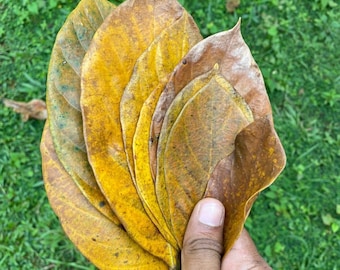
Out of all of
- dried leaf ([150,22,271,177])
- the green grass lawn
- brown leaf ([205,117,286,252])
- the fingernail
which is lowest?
the green grass lawn

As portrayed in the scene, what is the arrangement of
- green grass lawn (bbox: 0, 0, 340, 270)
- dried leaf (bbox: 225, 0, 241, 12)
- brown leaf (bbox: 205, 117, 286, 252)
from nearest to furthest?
1. brown leaf (bbox: 205, 117, 286, 252)
2. green grass lawn (bbox: 0, 0, 340, 270)
3. dried leaf (bbox: 225, 0, 241, 12)

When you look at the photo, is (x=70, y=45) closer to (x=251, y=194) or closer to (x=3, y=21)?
(x=251, y=194)

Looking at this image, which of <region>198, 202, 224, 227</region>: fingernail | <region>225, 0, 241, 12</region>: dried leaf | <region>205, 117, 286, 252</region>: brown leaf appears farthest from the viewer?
<region>225, 0, 241, 12</region>: dried leaf

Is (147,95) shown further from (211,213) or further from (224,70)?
(211,213)

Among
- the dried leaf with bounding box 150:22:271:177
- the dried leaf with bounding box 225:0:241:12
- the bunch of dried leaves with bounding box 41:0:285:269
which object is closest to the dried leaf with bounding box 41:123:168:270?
the bunch of dried leaves with bounding box 41:0:285:269

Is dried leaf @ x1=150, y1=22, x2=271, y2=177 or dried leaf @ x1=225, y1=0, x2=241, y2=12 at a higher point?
dried leaf @ x1=150, y1=22, x2=271, y2=177

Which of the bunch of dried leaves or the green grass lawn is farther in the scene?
the green grass lawn

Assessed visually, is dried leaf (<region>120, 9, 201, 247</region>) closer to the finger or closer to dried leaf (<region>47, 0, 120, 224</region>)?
dried leaf (<region>47, 0, 120, 224</region>)
